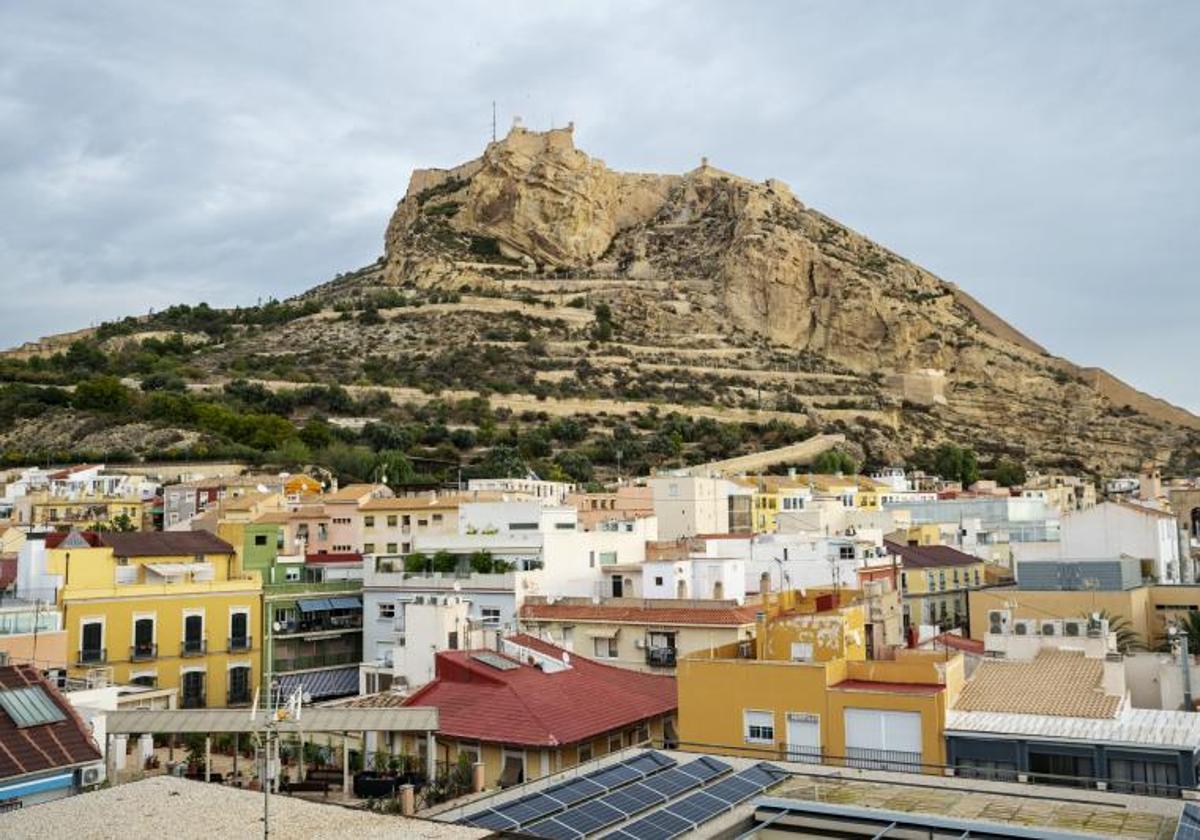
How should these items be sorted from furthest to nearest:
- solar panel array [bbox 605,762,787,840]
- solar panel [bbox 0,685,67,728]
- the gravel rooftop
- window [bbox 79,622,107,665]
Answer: window [bbox 79,622,107,665], solar panel [bbox 0,685,67,728], solar panel array [bbox 605,762,787,840], the gravel rooftop

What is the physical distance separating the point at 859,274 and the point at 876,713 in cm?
11698

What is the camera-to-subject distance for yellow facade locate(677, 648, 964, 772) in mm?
17297

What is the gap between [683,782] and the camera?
1391 cm

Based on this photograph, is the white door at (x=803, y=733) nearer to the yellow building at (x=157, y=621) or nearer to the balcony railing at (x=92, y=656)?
the yellow building at (x=157, y=621)

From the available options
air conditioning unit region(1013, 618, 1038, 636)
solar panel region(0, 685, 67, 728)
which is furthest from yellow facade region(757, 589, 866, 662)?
solar panel region(0, 685, 67, 728)

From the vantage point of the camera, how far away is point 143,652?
1198 inches

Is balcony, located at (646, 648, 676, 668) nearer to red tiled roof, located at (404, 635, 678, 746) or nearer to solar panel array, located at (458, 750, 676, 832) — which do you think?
red tiled roof, located at (404, 635, 678, 746)

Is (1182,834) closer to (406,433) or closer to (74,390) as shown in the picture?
(406,433)

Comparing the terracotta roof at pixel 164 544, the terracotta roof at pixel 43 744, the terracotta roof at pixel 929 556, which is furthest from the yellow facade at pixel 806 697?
the terracotta roof at pixel 164 544

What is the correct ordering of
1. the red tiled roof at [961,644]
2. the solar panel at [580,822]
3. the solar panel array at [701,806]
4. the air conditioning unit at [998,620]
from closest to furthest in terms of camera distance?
the solar panel at [580,822]
the solar panel array at [701,806]
the air conditioning unit at [998,620]
the red tiled roof at [961,644]

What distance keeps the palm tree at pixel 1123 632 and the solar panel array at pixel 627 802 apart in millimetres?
13999

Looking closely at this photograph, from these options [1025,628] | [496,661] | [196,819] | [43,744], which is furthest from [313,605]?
[196,819]

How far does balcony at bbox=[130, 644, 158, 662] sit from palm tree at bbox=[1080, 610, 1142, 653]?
23.5 meters

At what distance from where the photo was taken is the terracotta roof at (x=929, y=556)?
38406 mm
